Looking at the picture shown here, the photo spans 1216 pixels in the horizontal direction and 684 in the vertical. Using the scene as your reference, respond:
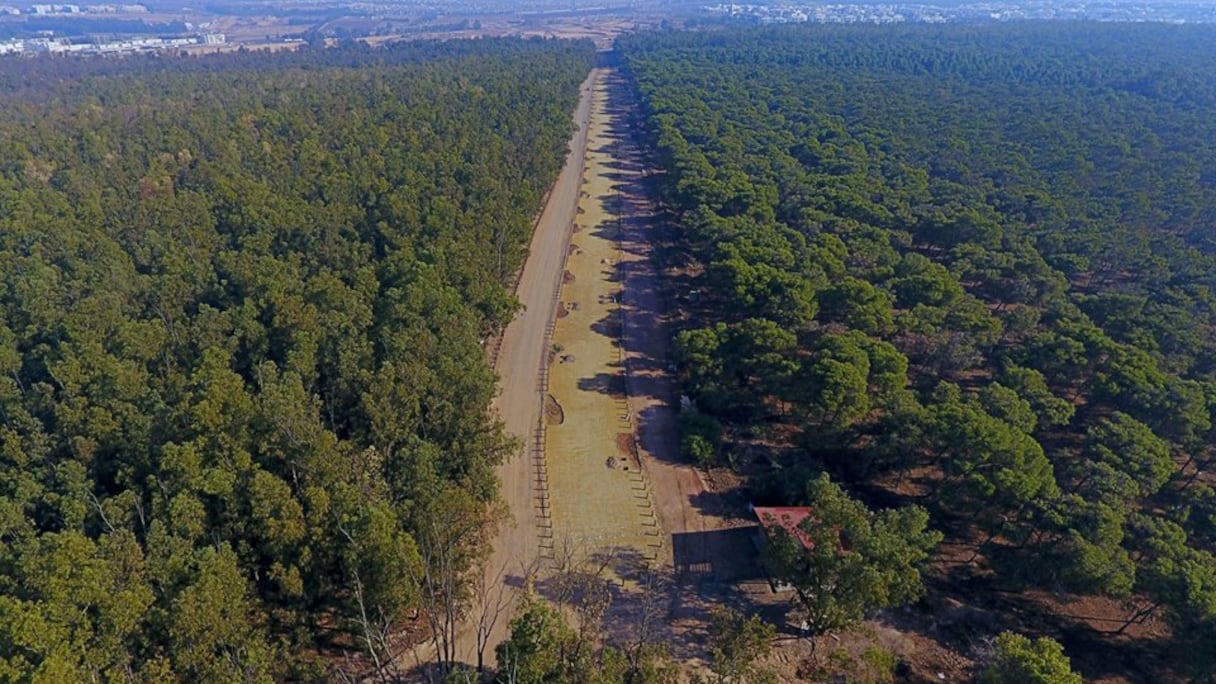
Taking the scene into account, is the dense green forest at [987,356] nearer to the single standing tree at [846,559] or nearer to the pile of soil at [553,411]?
the single standing tree at [846,559]

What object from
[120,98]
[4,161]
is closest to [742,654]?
[4,161]

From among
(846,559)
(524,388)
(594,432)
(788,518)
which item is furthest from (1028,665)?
(524,388)

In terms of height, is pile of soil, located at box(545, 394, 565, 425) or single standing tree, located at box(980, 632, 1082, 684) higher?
single standing tree, located at box(980, 632, 1082, 684)

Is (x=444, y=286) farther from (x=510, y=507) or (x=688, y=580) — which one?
(x=688, y=580)

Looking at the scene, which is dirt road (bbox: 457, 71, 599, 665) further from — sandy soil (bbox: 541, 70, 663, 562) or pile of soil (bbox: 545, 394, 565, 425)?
sandy soil (bbox: 541, 70, 663, 562)

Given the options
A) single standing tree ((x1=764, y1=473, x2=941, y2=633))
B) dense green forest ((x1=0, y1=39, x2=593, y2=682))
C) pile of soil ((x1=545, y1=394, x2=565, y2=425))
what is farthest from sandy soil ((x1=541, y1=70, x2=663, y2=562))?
single standing tree ((x1=764, y1=473, x2=941, y2=633))

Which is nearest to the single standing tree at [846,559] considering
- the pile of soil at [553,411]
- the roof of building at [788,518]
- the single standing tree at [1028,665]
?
the roof of building at [788,518]

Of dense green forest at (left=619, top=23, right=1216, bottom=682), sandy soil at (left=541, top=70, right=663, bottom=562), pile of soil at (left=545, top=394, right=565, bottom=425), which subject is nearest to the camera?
dense green forest at (left=619, top=23, right=1216, bottom=682)
